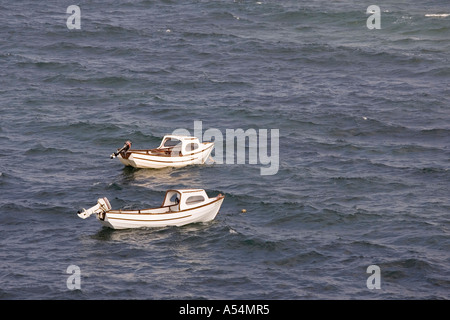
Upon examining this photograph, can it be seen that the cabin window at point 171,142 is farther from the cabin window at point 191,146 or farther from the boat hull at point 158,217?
the boat hull at point 158,217

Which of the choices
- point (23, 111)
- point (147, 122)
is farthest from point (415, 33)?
point (23, 111)

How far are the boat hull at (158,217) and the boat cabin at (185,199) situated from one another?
41cm

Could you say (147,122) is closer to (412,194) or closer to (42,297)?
(412,194)

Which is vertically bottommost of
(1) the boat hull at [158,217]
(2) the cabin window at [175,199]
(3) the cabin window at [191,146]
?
(1) the boat hull at [158,217]

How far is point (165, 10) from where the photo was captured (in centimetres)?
10175

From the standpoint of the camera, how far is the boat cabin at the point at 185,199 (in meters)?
51.7

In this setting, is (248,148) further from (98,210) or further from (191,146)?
(98,210)

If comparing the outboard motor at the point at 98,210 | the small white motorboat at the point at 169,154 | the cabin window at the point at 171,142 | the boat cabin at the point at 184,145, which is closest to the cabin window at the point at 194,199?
the outboard motor at the point at 98,210

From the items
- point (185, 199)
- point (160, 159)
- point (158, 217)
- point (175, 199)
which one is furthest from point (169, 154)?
point (158, 217)

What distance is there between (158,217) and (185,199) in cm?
209

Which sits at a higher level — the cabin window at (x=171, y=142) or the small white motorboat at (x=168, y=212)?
the cabin window at (x=171, y=142)

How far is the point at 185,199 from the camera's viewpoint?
51781 millimetres

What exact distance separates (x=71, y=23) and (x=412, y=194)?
2160 inches

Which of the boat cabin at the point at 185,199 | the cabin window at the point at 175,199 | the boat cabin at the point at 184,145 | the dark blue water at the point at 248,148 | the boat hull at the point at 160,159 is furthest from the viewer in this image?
the boat cabin at the point at 184,145
